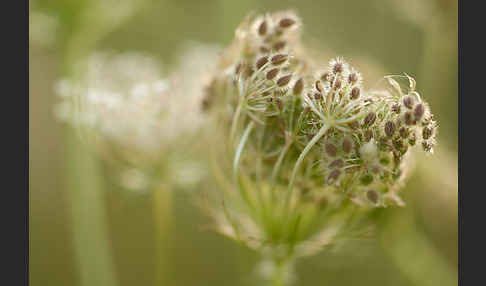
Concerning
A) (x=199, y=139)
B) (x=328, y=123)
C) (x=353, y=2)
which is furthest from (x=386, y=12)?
(x=328, y=123)

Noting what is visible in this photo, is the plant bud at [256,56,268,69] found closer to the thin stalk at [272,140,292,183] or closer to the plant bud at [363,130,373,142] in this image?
Answer: the thin stalk at [272,140,292,183]

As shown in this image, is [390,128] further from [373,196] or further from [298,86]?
[298,86]

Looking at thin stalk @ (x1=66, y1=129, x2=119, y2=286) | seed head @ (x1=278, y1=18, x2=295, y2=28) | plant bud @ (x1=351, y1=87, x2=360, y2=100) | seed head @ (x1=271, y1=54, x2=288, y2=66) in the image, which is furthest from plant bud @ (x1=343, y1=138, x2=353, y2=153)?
thin stalk @ (x1=66, y1=129, x2=119, y2=286)

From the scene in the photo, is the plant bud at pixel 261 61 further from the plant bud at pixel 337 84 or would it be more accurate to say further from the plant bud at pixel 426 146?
the plant bud at pixel 426 146

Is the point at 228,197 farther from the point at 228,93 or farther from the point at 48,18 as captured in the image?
the point at 48,18

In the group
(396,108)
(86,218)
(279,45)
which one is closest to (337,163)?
(396,108)

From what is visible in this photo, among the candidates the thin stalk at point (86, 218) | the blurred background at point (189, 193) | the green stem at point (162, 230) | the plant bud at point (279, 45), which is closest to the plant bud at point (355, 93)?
the plant bud at point (279, 45)
